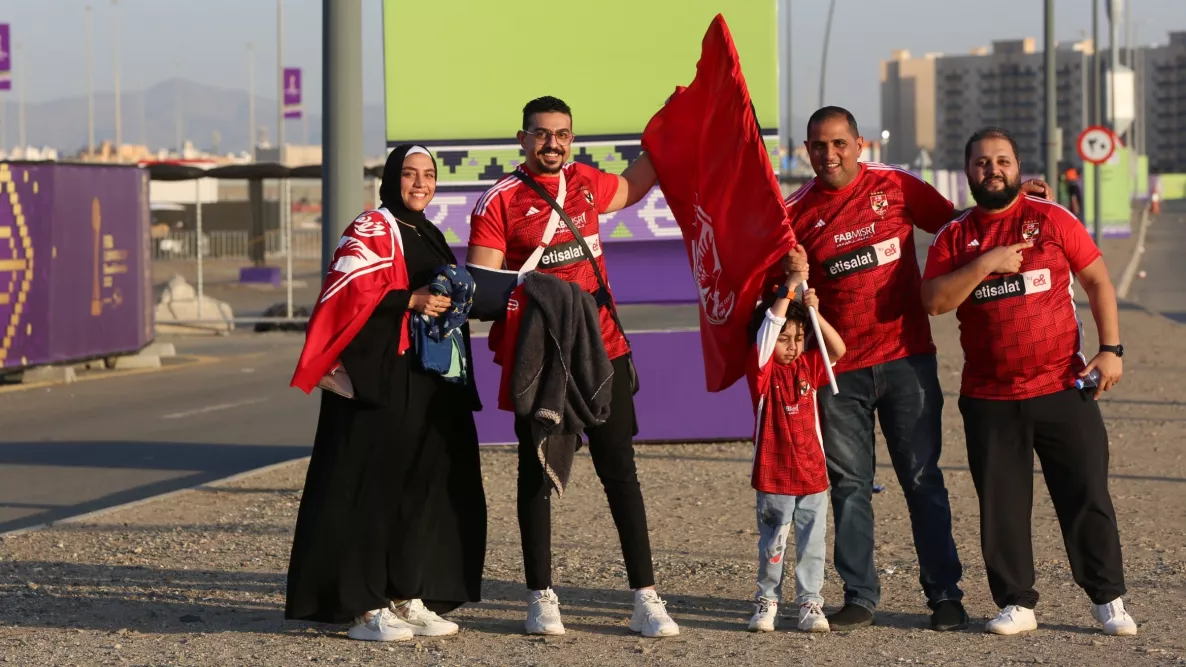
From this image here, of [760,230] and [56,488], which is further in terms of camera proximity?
[56,488]

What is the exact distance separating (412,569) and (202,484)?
204 inches

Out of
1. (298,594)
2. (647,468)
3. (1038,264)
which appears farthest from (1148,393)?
(298,594)

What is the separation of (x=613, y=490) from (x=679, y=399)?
19.1 ft

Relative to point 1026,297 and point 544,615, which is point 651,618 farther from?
point 1026,297

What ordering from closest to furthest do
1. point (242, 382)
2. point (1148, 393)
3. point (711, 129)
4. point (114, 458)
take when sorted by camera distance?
point (711, 129), point (114, 458), point (1148, 393), point (242, 382)

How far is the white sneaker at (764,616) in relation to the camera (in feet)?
21.4

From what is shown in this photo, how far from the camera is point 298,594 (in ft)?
21.1

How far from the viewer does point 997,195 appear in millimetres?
6285

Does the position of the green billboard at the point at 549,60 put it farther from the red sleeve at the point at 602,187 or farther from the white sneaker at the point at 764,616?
the white sneaker at the point at 764,616

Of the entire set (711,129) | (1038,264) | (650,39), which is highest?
(650,39)

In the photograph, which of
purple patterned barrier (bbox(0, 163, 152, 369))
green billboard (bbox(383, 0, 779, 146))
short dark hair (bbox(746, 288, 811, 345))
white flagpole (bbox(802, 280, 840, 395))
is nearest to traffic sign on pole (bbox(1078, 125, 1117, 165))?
purple patterned barrier (bbox(0, 163, 152, 369))

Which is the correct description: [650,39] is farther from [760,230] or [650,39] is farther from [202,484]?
[760,230]

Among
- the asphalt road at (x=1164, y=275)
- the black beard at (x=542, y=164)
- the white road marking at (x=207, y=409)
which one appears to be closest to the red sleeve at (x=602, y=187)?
the black beard at (x=542, y=164)

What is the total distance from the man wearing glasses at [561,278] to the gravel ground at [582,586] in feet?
0.72
